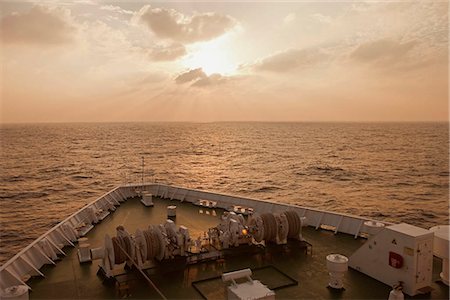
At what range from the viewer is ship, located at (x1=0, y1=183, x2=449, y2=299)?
11.2 metres

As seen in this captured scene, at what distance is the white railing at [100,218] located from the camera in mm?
12656

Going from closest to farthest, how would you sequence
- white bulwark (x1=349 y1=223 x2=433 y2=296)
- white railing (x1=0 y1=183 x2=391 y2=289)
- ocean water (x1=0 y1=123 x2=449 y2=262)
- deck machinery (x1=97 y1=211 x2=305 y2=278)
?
white bulwark (x1=349 y1=223 x2=433 y2=296) < deck machinery (x1=97 y1=211 x2=305 y2=278) < white railing (x1=0 y1=183 x2=391 y2=289) < ocean water (x1=0 y1=123 x2=449 y2=262)

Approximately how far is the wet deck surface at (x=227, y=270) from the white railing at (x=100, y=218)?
0.47 metres

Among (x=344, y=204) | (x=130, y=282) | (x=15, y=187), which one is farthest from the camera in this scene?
(x=15, y=187)

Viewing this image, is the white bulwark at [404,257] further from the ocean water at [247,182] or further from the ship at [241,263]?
the ocean water at [247,182]

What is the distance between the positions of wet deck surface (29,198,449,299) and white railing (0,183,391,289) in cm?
47

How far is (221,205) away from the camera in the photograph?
21219 mm

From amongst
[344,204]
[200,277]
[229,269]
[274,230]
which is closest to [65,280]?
[200,277]

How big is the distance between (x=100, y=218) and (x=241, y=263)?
914 cm

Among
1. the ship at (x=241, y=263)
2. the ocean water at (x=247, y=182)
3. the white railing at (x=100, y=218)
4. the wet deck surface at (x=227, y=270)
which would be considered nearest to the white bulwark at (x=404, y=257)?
the ship at (x=241, y=263)

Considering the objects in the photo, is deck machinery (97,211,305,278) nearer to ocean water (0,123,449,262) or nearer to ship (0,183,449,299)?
ship (0,183,449,299)

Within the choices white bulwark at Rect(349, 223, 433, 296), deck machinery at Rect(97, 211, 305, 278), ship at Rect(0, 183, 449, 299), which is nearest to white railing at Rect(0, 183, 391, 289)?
ship at Rect(0, 183, 449, 299)

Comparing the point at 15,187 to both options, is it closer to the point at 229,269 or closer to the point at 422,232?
the point at 229,269

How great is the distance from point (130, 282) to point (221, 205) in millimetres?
9576
